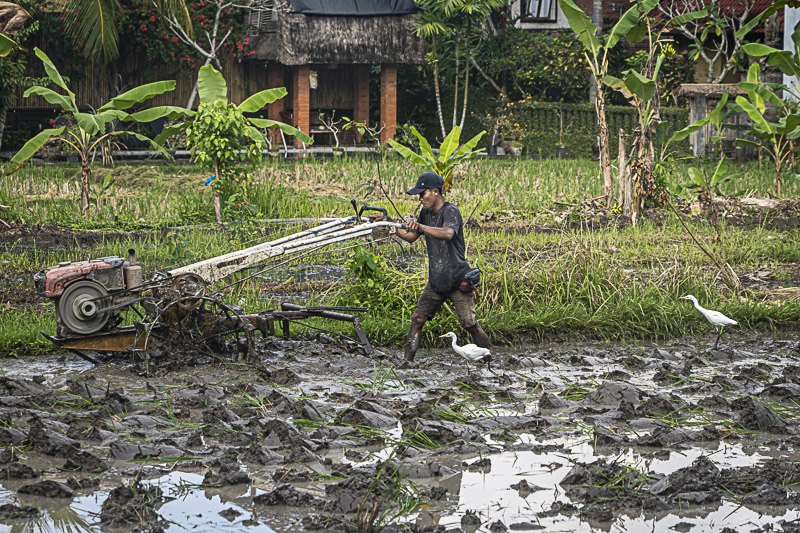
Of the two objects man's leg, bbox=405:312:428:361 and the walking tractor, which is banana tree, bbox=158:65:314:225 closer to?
the walking tractor

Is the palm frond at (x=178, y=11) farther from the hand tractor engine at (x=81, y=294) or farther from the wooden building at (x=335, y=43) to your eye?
the hand tractor engine at (x=81, y=294)

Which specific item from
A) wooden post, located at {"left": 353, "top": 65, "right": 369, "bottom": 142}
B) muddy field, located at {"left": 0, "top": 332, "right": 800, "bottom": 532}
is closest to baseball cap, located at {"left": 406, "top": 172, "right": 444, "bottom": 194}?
muddy field, located at {"left": 0, "top": 332, "right": 800, "bottom": 532}

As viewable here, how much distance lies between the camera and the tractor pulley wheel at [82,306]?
6.81m

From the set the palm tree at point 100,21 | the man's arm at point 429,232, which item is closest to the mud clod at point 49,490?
the man's arm at point 429,232

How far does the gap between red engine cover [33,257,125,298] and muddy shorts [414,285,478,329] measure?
231 cm

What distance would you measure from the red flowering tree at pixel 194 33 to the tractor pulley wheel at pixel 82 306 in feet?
42.6

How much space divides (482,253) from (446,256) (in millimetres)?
3482

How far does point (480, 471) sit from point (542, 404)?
3.97 feet

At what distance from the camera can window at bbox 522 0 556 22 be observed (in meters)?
24.2

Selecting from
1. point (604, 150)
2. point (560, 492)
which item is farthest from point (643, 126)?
point (560, 492)

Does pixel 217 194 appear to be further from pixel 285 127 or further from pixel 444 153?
pixel 444 153

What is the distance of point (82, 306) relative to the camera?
22.3 ft

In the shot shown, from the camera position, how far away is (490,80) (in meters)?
23.5

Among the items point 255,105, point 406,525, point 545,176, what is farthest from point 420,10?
point 406,525
